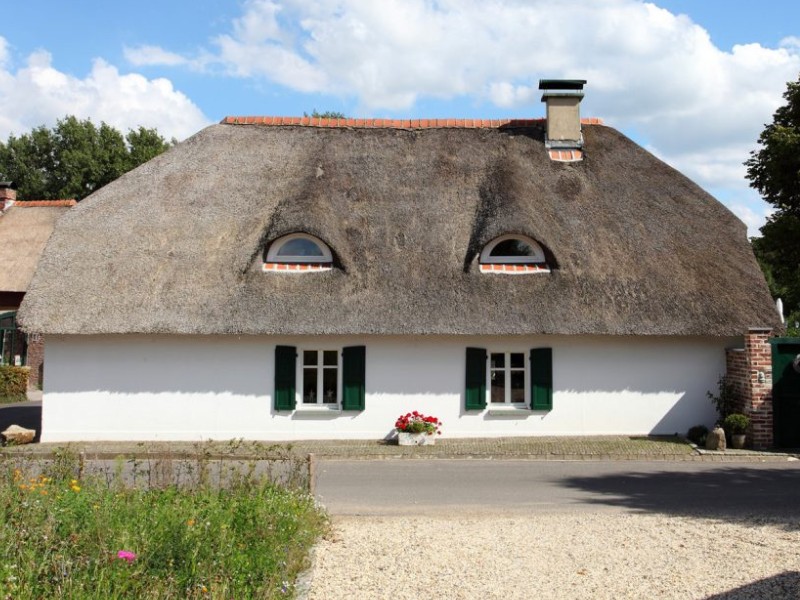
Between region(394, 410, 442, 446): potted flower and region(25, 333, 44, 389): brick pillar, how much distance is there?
16.2 m

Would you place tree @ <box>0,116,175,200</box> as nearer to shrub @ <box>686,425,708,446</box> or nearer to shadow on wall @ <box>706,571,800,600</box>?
shrub @ <box>686,425,708,446</box>

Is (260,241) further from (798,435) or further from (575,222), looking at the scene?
(798,435)

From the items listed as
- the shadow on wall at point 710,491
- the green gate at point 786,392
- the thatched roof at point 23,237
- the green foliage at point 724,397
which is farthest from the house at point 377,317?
the thatched roof at point 23,237

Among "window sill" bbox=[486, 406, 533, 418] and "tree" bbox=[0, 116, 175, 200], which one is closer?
"window sill" bbox=[486, 406, 533, 418]

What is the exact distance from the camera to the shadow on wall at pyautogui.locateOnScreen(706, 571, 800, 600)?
18.5ft

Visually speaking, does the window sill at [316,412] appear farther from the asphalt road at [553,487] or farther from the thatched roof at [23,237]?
the thatched roof at [23,237]

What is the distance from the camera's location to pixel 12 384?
71.5 feet

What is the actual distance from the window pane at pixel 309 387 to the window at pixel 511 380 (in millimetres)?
2890

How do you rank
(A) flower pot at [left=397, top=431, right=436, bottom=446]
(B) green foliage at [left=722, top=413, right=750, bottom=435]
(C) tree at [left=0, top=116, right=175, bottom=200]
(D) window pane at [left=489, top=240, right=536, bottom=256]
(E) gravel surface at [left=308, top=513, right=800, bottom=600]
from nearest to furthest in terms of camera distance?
(E) gravel surface at [left=308, top=513, right=800, bottom=600] → (B) green foliage at [left=722, top=413, right=750, bottom=435] → (A) flower pot at [left=397, top=431, right=436, bottom=446] → (D) window pane at [left=489, top=240, right=536, bottom=256] → (C) tree at [left=0, top=116, right=175, bottom=200]

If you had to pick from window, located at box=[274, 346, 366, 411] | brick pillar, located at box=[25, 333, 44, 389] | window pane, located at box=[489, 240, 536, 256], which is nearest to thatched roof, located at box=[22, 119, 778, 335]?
window pane, located at box=[489, 240, 536, 256]

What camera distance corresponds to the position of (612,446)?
41.8 ft

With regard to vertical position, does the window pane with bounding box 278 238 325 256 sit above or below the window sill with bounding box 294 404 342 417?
above

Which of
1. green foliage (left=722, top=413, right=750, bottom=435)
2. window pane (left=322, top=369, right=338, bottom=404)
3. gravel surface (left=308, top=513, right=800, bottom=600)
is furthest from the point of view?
window pane (left=322, top=369, right=338, bottom=404)

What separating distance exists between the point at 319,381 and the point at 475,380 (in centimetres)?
297
